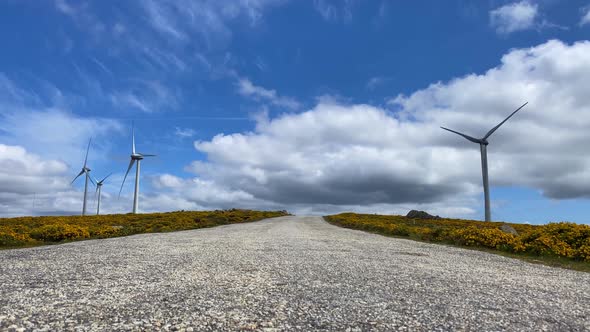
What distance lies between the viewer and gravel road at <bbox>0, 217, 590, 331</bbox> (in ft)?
23.6

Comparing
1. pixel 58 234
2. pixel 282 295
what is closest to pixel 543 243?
pixel 282 295

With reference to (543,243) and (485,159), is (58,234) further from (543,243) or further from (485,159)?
(485,159)

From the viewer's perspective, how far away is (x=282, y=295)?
916 centimetres

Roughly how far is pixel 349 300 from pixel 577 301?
228 inches

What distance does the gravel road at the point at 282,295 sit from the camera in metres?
7.20

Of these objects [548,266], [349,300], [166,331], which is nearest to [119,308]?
[166,331]

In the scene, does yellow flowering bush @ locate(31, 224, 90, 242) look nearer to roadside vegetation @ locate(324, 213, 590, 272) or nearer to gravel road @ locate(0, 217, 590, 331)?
gravel road @ locate(0, 217, 590, 331)

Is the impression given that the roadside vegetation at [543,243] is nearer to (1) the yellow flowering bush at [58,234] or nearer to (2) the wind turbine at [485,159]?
(1) the yellow flowering bush at [58,234]

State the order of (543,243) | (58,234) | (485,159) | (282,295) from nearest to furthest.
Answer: (282,295), (543,243), (58,234), (485,159)

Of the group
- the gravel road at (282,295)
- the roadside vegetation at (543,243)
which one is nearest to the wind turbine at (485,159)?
the roadside vegetation at (543,243)

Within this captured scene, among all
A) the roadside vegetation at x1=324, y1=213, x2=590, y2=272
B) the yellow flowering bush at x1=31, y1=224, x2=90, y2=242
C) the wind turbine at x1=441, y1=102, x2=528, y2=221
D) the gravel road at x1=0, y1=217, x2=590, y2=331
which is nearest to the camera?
the gravel road at x1=0, y1=217, x2=590, y2=331

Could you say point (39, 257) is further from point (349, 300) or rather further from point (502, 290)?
point (502, 290)

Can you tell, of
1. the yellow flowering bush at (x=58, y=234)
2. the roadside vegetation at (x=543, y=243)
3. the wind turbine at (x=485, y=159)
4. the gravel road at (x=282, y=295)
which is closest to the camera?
the gravel road at (x=282, y=295)

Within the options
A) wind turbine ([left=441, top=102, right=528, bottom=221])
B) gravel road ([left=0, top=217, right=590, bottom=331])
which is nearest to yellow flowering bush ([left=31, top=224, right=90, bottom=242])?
gravel road ([left=0, top=217, right=590, bottom=331])
